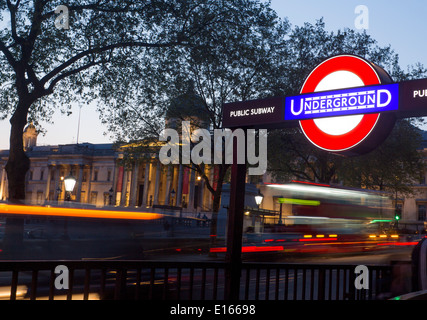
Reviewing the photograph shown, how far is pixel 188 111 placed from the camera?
25.9 metres

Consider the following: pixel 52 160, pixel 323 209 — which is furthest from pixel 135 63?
pixel 52 160

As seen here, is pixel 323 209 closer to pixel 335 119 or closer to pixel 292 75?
pixel 292 75

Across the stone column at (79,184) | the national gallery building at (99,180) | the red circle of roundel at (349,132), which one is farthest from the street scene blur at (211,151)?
the stone column at (79,184)

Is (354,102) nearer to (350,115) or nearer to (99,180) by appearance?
(350,115)

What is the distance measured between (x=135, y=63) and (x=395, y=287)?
1314 centimetres

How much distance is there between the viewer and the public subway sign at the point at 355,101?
412 centimetres

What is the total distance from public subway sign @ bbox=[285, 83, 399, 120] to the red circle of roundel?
0.07m

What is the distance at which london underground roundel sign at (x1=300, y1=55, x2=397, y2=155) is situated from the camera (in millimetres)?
4043

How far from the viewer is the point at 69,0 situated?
1645 cm
